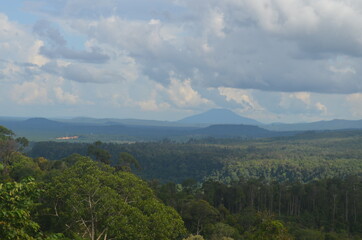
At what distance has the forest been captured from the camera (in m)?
26.8

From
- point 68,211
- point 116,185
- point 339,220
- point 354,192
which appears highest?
point 116,185

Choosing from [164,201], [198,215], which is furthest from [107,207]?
[164,201]

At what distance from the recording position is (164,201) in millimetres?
75312

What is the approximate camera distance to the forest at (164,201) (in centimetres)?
2680

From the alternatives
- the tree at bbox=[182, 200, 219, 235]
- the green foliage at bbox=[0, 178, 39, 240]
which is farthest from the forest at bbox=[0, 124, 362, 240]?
the tree at bbox=[182, 200, 219, 235]

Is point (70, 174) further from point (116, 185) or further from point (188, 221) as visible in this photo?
point (188, 221)

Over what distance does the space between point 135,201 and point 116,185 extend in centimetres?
206

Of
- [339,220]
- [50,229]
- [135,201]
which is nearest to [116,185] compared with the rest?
[135,201]

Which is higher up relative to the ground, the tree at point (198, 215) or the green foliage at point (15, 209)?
the green foliage at point (15, 209)

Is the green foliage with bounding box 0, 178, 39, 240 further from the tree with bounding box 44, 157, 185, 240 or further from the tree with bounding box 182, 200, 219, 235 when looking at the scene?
the tree with bounding box 182, 200, 219, 235

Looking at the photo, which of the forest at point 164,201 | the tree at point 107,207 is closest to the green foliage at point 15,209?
the forest at point 164,201

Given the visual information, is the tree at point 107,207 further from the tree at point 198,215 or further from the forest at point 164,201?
the tree at point 198,215

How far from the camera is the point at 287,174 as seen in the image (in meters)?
144

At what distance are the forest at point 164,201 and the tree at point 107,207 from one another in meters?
0.08
